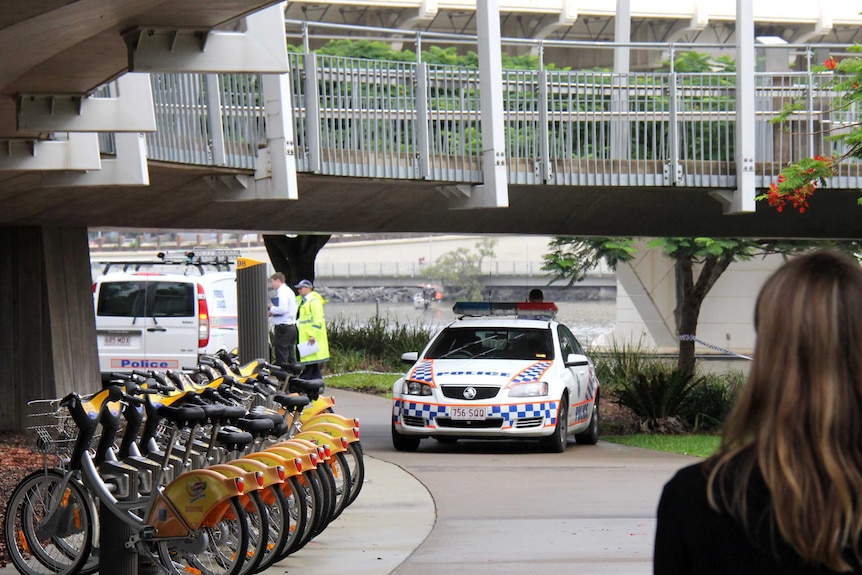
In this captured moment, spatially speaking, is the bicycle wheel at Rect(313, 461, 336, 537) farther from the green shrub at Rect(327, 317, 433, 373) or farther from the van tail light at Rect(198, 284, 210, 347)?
the green shrub at Rect(327, 317, 433, 373)

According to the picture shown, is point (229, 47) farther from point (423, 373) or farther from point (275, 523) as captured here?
point (423, 373)

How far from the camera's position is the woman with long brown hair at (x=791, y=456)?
221cm

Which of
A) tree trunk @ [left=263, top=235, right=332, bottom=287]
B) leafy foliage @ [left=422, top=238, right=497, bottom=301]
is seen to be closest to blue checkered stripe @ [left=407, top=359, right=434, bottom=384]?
tree trunk @ [left=263, top=235, right=332, bottom=287]

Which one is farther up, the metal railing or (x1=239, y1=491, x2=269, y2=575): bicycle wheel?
the metal railing

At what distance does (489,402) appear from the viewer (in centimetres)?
1466

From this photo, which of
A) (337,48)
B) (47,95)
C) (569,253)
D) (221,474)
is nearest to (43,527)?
(221,474)

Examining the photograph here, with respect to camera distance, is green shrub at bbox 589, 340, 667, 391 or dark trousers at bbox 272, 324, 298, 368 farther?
green shrub at bbox 589, 340, 667, 391

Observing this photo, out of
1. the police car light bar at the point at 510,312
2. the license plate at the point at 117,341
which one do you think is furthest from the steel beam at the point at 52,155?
the license plate at the point at 117,341

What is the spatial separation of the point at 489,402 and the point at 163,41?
26.5ft

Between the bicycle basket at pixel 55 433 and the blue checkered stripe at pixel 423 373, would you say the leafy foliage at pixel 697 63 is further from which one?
the bicycle basket at pixel 55 433

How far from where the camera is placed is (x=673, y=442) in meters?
17.1

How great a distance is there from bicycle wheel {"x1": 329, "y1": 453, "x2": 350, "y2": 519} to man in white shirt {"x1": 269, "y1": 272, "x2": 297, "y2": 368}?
34.0 ft

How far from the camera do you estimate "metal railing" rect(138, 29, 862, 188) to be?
14.9 metres

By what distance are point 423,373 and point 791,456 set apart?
13.0 m
